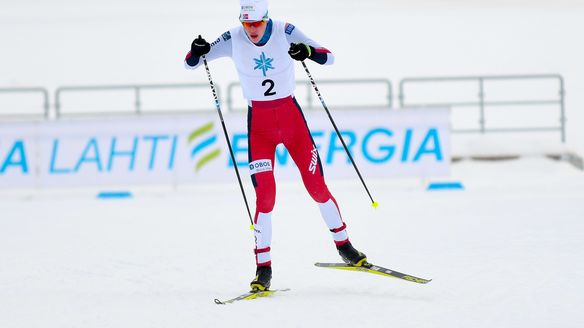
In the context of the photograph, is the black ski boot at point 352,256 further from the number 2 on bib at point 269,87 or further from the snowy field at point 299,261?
the number 2 on bib at point 269,87

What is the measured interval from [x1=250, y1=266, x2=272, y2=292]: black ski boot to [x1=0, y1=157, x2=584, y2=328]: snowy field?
0.54ft

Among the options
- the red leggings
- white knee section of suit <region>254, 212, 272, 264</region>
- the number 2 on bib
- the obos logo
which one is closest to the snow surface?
white knee section of suit <region>254, 212, 272, 264</region>

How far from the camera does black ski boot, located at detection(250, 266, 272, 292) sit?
18.5ft

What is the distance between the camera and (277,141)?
5.84 metres

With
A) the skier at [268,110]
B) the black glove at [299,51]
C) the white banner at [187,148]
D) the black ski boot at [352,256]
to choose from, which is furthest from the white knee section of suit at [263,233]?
the white banner at [187,148]

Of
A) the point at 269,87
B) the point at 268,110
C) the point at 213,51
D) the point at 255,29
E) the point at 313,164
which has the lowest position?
the point at 313,164

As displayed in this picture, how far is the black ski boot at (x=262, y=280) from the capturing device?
222 inches

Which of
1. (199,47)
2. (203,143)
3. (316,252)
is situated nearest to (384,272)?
(316,252)

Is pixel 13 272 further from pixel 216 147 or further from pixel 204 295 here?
pixel 216 147

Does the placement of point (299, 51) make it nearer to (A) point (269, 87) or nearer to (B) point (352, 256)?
(A) point (269, 87)

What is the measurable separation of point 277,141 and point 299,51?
0.63 m

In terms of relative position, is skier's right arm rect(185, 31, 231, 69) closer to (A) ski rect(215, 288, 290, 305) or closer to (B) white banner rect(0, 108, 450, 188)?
(A) ski rect(215, 288, 290, 305)

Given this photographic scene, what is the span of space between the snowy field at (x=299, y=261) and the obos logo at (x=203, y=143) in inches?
31.2

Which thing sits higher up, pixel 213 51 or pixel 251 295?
pixel 213 51
